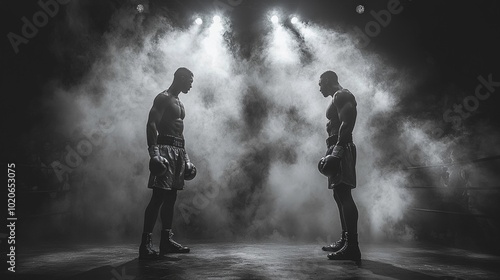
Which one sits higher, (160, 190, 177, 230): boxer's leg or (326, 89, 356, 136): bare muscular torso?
(326, 89, 356, 136): bare muscular torso

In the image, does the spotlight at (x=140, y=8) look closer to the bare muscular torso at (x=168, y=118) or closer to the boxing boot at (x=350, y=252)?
the bare muscular torso at (x=168, y=118)

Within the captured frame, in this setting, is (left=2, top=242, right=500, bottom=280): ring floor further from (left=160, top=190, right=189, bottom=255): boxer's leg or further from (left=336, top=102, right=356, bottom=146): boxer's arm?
(left=336, top=102, right=356, bottom=146): boxer's arm

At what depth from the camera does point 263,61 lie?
6699 millimetres

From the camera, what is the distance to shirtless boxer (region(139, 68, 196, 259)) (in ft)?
10.2

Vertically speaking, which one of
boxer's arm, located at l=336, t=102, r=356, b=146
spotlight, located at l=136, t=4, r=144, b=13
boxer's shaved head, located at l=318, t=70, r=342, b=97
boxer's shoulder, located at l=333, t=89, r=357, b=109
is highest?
spotlight, located at l=136, t=4, r=144, b=13

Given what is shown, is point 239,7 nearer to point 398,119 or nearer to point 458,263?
point 398,119

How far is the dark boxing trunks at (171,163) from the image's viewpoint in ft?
10.5

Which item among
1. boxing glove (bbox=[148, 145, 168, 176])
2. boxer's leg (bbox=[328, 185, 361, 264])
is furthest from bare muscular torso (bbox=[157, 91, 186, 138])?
boxer's leg (bbox=[328, 185, 361, 264])

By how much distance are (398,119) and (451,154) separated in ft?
3.62

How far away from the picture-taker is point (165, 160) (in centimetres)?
312

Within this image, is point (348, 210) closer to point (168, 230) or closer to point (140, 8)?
point (168, 230)

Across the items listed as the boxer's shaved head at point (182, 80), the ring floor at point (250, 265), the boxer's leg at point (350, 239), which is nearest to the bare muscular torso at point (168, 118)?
the boxer's shaved head at point (182, 80)

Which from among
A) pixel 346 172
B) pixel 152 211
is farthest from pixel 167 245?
pixel 346 172

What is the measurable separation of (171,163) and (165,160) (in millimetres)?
232
